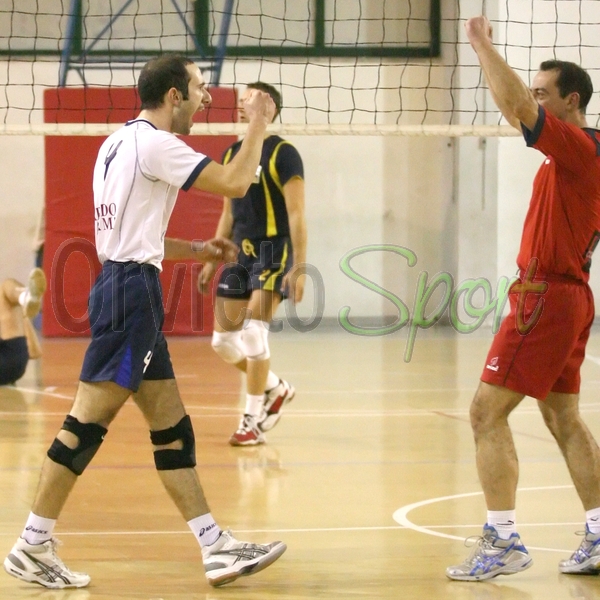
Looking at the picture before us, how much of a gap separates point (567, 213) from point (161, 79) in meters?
1.37

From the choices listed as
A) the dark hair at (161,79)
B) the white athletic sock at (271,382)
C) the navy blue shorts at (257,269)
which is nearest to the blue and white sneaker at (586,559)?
the dark hair at (161,79)

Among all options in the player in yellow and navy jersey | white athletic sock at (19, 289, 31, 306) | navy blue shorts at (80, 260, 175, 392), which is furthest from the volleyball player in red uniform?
white athletic sock at (19, 289, 31, 306)

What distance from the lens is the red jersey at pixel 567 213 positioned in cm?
354

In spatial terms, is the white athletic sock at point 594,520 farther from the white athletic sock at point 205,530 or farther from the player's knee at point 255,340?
the player's knee at point 255,340

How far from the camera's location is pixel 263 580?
11.8ft

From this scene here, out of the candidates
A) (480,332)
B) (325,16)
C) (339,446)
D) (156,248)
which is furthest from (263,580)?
(325,16)

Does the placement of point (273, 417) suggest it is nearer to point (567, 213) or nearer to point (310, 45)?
point (567, 213)

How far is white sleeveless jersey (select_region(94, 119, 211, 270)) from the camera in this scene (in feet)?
11.1

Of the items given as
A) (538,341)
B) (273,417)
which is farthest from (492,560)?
(273,417)

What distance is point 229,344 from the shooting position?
627cm

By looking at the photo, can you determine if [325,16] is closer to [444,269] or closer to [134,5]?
[134,5]

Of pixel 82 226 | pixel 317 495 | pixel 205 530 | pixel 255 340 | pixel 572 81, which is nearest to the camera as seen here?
pixel 205 530

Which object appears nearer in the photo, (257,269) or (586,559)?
(586,559)

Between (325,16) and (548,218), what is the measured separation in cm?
930
